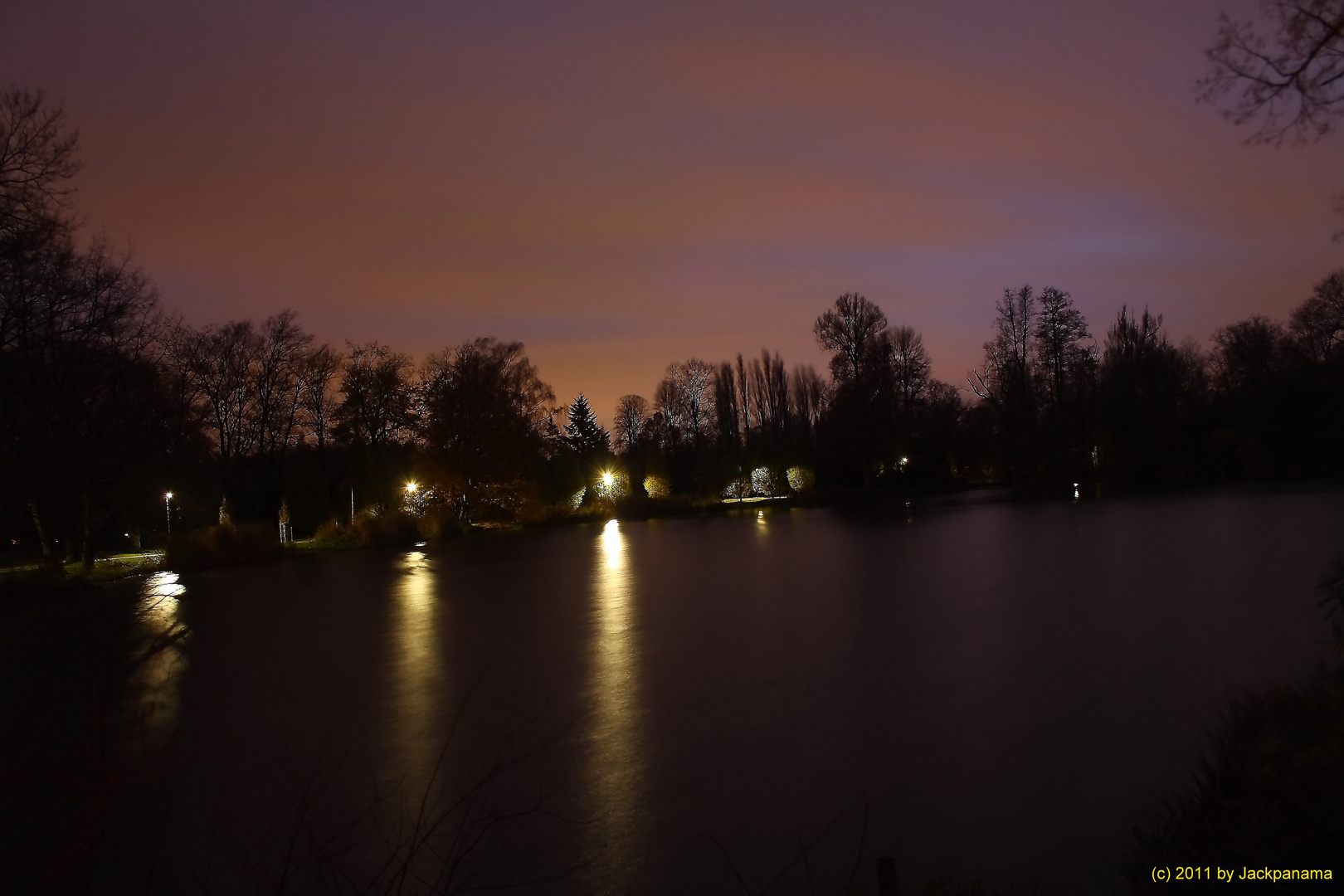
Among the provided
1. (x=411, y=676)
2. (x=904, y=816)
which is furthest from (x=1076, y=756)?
(x=411, y=676)

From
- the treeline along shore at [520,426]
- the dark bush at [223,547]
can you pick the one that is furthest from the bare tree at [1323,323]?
the dark bush at [223,547]

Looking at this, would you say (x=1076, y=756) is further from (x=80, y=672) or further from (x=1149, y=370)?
(x=1149, y=370)

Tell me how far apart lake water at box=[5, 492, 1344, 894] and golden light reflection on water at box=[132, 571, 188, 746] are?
40mm

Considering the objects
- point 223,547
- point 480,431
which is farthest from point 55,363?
point 480,431

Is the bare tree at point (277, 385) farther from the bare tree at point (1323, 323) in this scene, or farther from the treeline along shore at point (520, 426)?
the bare tree at point (1323, 323)

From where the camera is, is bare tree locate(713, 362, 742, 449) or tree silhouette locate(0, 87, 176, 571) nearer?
tree silhouette locate(0, 87, 176, 571)

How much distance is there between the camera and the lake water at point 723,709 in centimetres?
525

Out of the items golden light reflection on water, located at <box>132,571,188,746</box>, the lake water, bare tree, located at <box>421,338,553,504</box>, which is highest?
bare tree, located at <box>421,338,553,504</box>

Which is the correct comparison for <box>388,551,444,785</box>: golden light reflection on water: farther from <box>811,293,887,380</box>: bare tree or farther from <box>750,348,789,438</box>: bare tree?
<box>750,348,789,438</box>: bare tree

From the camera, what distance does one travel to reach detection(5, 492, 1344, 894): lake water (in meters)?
5.25

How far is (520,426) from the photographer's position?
39469 mm

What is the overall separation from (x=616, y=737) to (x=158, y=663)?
12.8 feet

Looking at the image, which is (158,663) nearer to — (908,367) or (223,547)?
(223,547)

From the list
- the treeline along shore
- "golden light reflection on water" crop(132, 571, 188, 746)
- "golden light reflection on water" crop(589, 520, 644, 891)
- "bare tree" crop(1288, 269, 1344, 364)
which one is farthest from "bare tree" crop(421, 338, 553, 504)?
"bare tree" crop(1288, 269, 1344, 364)
